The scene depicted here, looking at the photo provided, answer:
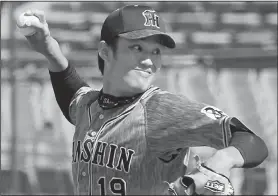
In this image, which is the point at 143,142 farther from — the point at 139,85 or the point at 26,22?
the point at 26,22

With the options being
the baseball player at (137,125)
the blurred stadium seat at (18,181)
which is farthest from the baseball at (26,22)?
the blurred stadium seat at (18,181)

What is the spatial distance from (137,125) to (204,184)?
56 centimetres

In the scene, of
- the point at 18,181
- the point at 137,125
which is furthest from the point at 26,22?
the point at 18,181

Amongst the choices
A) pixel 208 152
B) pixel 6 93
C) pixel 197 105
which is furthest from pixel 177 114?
pixel 6 93

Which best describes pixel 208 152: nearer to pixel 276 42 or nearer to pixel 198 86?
pixel 198 86

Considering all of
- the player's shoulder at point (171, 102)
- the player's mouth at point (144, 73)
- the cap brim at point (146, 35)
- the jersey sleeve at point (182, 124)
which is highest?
the cap brim at point (146, 35)

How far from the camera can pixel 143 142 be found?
7.90 feet

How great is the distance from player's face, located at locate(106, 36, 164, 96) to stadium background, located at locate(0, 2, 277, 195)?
3.77 meters

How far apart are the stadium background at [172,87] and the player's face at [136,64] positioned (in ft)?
12.4

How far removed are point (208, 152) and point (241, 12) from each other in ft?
7.25

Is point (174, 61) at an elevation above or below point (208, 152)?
above

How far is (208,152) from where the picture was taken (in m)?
5.95

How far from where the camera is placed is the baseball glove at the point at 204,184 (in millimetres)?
1945

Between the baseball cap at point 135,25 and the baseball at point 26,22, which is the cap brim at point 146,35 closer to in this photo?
the baseball cap at point 135,25
